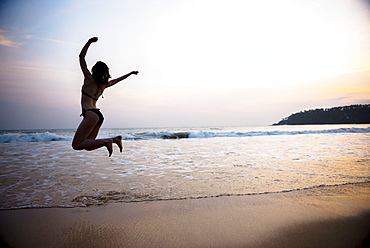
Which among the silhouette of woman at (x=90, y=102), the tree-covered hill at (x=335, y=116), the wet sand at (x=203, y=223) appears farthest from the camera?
the tree-covered hill at (x=335, y=116)

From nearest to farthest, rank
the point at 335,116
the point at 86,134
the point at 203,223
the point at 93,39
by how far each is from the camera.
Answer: the point at 203,223, the point at 93,39, the point at 86,134, the point at 335,116

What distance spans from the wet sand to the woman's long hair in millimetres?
2065

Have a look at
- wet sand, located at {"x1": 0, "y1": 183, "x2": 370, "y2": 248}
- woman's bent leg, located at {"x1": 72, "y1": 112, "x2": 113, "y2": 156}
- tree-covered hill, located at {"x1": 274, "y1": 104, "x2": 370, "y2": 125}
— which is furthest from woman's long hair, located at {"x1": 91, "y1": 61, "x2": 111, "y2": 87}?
tree-covered hill, located at {"x1": 274, "y1": 104, "x2": 370, "y2": 125}

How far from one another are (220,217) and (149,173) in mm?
3277

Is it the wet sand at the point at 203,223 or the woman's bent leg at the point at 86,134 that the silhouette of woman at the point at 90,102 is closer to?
the woman's bent leg at the point at 86,134

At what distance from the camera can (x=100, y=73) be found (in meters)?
3.79

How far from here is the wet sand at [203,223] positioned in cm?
260

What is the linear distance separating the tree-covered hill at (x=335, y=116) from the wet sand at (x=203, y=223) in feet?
214

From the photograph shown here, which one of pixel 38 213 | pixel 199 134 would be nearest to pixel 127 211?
pixel 38 213

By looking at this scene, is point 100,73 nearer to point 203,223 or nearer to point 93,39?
point 93,39

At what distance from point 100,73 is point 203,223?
280 cm

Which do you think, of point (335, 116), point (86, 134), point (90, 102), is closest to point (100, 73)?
point (90, 102)

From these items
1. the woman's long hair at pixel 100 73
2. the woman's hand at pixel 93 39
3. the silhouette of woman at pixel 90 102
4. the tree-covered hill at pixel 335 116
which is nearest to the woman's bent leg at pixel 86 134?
the silhouette of woman at pixel 90 102

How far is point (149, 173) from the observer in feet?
20.2
